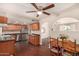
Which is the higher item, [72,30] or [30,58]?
[72,30]

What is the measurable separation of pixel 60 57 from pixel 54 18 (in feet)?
2.04

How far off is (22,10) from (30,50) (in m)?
0.63

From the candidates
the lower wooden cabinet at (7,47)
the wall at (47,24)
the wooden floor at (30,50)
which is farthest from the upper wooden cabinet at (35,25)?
the lower wooden cabinet at (7,47)

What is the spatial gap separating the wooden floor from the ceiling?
374mm

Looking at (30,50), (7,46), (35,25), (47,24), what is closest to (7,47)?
(7,46)

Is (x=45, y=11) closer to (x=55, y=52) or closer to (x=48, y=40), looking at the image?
(x=48, y=40)

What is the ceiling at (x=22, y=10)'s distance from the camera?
2162mm

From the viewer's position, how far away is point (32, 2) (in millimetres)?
2195

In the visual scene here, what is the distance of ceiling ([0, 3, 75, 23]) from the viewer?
2162 mm

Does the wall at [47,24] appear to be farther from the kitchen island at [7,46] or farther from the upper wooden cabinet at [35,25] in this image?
the kitchen island at [7,46]

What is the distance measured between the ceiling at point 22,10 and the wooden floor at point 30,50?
0.37 metres

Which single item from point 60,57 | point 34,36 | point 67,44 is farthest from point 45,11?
point 60,57

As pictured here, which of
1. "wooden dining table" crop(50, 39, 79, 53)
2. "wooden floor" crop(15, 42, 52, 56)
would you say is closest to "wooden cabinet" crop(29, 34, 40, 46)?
"wooden floor" crop(15, 42, 52, 56)

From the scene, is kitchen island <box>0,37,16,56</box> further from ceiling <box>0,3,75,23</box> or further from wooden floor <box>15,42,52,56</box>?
ceiling <box>0,3,75,23</box>
